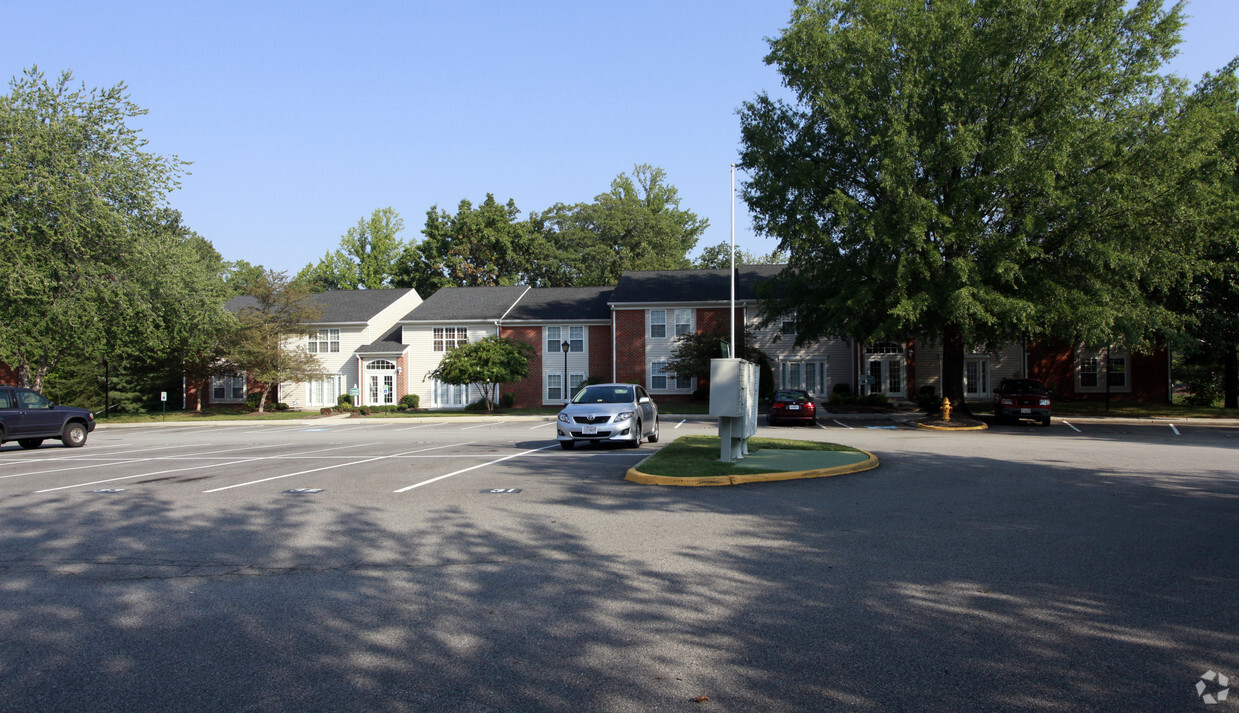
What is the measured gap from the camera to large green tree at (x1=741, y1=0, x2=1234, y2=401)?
2550 centimetres

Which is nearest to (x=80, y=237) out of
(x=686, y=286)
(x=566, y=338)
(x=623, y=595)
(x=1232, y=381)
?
(x=566, y=338)

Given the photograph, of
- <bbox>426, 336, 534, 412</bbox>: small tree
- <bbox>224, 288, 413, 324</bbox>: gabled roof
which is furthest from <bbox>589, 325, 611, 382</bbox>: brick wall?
<bbox>224, 288, 413, 324</bbox>: gabled roof

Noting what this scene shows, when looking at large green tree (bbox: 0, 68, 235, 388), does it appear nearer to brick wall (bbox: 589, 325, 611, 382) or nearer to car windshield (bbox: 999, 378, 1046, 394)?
brick wall (bbox: 589, 325, 611, 382)

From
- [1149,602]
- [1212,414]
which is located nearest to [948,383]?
[1212,414]

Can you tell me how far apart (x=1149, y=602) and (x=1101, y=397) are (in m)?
42.9

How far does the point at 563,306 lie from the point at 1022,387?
27.7m

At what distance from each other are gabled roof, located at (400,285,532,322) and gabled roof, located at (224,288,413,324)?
3.11m

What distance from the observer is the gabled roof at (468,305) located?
159 feet

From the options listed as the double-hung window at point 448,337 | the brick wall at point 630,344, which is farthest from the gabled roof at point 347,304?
the brick wall at point 630,344

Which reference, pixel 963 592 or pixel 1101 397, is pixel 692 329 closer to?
pixel 1101 397

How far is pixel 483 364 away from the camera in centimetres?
4053

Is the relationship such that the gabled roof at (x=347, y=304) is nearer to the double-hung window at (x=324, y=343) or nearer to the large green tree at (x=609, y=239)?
the double-hung window at (x=324, y=343)

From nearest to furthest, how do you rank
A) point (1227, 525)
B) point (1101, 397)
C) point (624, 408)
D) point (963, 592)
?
1. point (963, 592)
2. point (1227, 525)
3. point (624, 408)
4. point (1101, 397)

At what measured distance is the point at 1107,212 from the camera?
25859 millimetres
